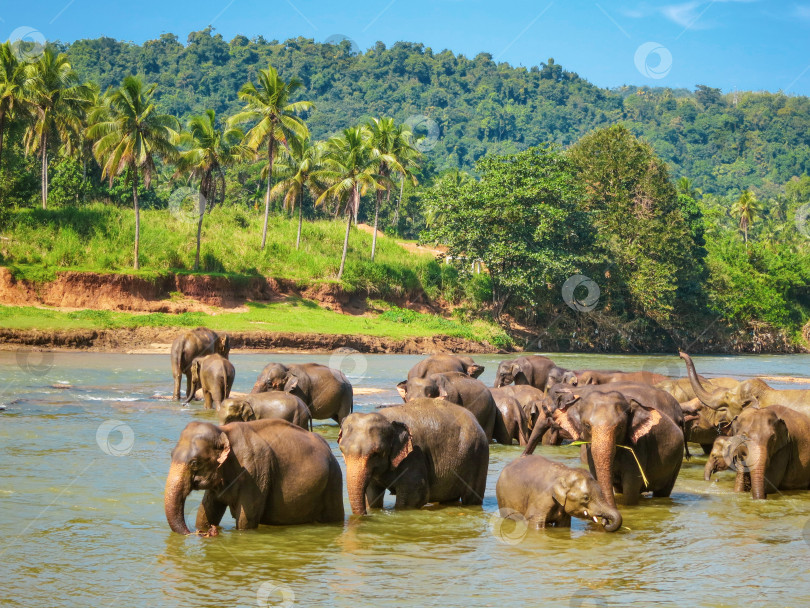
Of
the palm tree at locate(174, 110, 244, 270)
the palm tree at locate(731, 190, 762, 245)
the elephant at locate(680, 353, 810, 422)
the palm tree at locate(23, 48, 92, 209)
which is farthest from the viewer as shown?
the palm tree at locate(731, 190, 762, 245)

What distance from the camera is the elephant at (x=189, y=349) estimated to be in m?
20.5

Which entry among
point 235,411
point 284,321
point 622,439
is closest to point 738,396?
point 622,439

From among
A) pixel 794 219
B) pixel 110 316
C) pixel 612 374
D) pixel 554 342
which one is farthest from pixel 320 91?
pixel 612 374

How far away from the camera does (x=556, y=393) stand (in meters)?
12.1

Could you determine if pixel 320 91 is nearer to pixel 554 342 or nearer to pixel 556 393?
pixel 554 342

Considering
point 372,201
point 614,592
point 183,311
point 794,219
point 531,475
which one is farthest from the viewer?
point 794,219

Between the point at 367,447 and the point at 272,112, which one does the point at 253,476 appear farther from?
the point at 272,112

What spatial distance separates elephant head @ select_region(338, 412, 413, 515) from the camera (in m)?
8.94

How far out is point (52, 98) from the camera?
49.6 m

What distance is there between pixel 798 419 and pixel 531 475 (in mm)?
4295

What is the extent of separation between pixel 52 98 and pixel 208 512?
4624 cm

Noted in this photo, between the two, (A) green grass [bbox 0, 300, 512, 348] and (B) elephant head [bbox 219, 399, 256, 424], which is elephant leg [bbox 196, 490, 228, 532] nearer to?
(B) elephant head [bbox 219, 399, 256, 424]

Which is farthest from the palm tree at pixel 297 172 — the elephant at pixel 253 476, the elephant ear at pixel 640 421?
the elephant at pixel 253 476

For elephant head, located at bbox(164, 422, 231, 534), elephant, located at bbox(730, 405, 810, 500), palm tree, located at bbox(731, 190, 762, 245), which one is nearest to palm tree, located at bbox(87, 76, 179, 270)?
elephant, located at bbox(730, 405, 810, 500)
